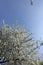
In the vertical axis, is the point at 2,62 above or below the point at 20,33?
below

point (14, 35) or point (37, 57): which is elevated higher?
point (14, 35)

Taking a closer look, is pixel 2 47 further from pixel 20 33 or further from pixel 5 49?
pixel 20 33

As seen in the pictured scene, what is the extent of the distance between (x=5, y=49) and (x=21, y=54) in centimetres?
136

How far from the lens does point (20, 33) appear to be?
62.0 feet

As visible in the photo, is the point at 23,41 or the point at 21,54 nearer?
the point at 21,54

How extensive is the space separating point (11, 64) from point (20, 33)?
10.4ft

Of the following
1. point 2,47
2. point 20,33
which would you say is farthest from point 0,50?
point 20,33

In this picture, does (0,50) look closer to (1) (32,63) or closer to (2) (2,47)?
(2) (2,47)

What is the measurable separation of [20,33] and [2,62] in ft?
10.6

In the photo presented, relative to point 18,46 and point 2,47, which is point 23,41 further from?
point 2,47

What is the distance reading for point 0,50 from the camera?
17344mm

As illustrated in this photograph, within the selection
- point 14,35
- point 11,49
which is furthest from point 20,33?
point 11,49

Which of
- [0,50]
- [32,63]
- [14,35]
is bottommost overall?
[32,63]

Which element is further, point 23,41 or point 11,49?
point 23,41
